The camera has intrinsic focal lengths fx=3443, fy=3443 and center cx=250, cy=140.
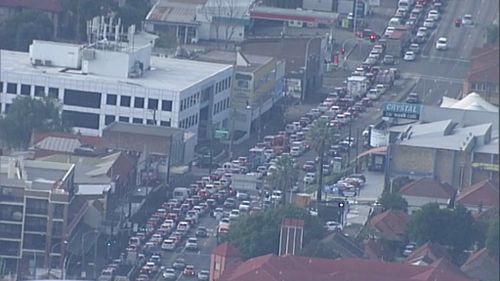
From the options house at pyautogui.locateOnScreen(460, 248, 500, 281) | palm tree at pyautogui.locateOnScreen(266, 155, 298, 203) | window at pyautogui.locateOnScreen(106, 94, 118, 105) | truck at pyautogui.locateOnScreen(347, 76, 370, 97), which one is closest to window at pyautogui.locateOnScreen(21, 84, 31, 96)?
window at pyautogui.locateOnScreen(106, 94, 118, 105)

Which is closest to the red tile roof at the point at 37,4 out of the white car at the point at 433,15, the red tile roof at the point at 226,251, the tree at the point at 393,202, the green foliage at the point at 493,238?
the white car at the point at 433,15

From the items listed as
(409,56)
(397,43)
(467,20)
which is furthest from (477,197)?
(397,43)

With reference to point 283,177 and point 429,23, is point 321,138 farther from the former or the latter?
point 429,23

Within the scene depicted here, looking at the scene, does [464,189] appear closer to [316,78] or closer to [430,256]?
[430,256]

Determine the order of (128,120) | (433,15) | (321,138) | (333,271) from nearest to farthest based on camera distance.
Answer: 1. (333,271)
2. (321,138)
3. (128,120)
4. (433,15)

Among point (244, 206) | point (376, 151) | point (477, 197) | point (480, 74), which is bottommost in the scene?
point (244, 206)

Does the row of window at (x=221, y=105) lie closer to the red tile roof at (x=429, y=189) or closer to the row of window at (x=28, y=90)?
the row of window at (x=28, y=90)

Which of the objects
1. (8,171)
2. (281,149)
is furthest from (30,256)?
(281,149)
